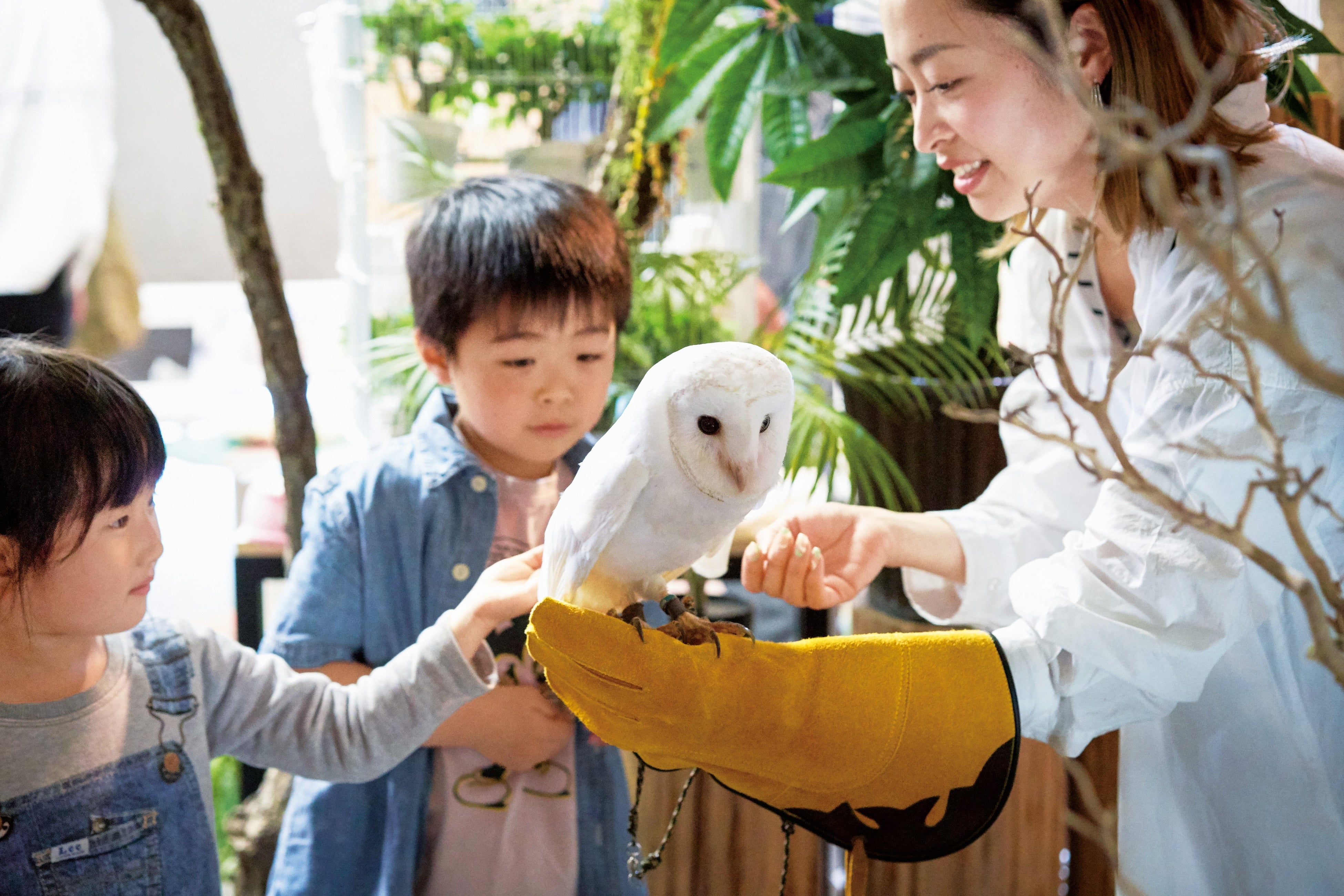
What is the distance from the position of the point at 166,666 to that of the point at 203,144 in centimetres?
154

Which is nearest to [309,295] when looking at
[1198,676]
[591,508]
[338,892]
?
[338,892]

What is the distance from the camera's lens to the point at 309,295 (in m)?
2.14

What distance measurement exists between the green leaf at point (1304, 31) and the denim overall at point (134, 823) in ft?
3.80

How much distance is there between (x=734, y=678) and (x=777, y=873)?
0.59m

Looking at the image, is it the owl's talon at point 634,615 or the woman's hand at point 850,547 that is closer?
the owl's talon at point 634,615

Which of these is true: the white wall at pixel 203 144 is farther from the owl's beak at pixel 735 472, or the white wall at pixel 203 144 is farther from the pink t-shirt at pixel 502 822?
the owl's beak at pixel 735 472

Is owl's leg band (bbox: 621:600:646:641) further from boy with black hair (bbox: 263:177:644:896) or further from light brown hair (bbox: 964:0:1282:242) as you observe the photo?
light brown hair (bbox: 964:0:1282:242)

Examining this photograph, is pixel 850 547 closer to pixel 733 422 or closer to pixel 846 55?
pixel 733 422

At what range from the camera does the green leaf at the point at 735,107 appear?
1.23 metres

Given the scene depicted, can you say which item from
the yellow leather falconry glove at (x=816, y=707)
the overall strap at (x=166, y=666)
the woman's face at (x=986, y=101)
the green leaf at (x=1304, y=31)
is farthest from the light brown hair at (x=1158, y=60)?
the overall strap at (x=166, y=666)

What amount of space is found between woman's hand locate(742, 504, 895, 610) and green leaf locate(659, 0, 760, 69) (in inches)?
24.3

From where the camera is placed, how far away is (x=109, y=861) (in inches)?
28.7

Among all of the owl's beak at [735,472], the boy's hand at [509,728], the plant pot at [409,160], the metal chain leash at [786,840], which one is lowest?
the boy's hand at [509,728]

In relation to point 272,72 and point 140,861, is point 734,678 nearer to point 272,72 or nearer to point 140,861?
point 140,861
